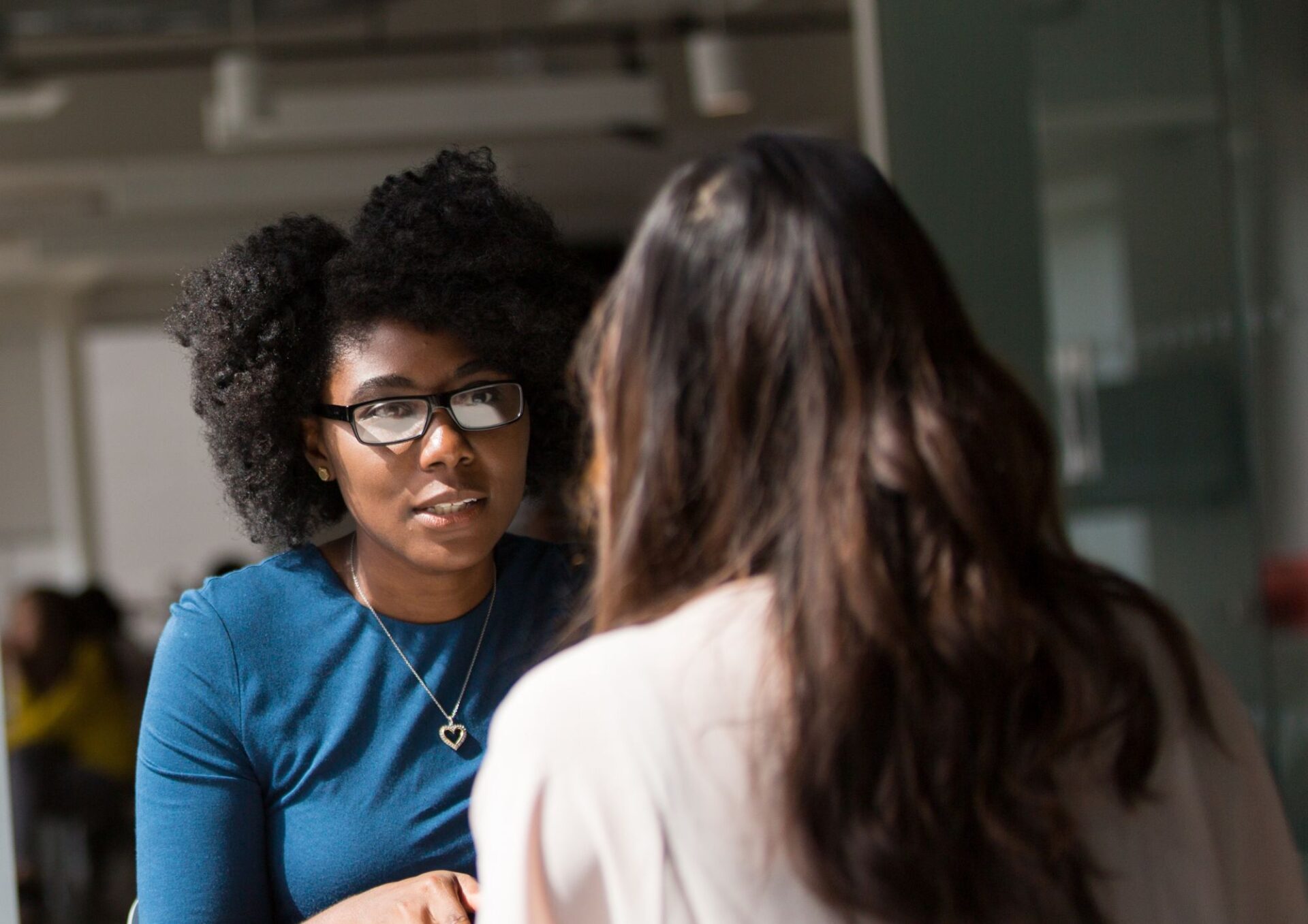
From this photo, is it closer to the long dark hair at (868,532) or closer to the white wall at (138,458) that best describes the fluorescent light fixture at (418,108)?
the long dark hair at (868,532)

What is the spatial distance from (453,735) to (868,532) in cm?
72

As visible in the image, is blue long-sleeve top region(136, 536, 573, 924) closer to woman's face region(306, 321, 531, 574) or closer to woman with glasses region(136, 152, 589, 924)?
woman with glasses region(136, 152, 589, 924)

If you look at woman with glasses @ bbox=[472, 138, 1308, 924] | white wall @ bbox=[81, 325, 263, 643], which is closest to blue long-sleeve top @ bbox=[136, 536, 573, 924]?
woman with glasses @ bbox=[472, 138, 1308, 924]

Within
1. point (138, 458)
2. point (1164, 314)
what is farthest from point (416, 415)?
point (138, 458)

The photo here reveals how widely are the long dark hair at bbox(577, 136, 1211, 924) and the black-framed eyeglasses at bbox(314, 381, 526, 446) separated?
539 mm

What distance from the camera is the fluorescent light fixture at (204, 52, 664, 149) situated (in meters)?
5.55

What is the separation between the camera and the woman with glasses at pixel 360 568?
4.86 ft

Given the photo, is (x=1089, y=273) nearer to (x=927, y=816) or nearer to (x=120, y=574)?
(x=927, y=816)

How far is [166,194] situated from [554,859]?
7.38 metres

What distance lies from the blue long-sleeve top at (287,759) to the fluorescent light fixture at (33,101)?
6086 millimetres

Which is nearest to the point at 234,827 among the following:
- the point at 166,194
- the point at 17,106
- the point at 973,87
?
the point at 973,87

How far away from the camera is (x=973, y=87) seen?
9.85 feet

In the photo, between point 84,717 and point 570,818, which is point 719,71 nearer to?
point 84,717

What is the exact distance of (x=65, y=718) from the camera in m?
5.69
